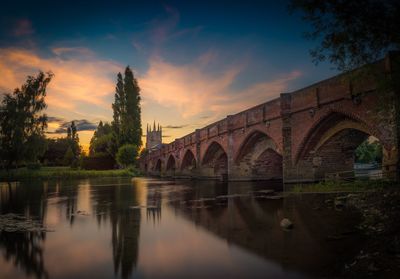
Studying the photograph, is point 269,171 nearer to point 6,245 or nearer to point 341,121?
point 341,121

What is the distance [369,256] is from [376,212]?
12.3 ft

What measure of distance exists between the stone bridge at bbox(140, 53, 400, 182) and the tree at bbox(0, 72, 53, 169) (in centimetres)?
2316

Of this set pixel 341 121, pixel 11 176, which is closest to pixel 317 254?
pixel 341 121

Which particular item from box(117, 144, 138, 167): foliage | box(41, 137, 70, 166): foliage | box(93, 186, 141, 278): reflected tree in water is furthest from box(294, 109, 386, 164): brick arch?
box(41, 137, 70, 166): foliage

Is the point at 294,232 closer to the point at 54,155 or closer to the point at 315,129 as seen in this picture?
the point at 315,129

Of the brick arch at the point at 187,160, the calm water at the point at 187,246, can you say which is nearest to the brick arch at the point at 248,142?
the calm water at the point at 187,246

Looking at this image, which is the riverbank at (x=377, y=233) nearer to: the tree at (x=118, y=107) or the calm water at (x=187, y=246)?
Result: the calm water at (x=187, y=246)

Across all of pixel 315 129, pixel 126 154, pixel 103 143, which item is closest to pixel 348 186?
pixel 315 129

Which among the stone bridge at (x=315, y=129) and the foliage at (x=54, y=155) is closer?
the stone bridge at (x=315, y=129)

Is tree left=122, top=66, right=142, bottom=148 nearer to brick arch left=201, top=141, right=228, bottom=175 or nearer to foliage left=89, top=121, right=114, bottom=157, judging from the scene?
foliage left=89, top=121, right=114, bottom=157

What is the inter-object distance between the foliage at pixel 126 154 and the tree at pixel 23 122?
38.4 feet

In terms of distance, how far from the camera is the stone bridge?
12.6 meters

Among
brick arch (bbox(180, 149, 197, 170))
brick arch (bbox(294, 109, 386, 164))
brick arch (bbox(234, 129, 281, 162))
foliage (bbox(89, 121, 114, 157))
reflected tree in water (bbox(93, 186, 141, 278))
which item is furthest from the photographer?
foliage (bbox(89, 121, 114, 157))

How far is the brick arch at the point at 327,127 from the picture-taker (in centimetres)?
1560
